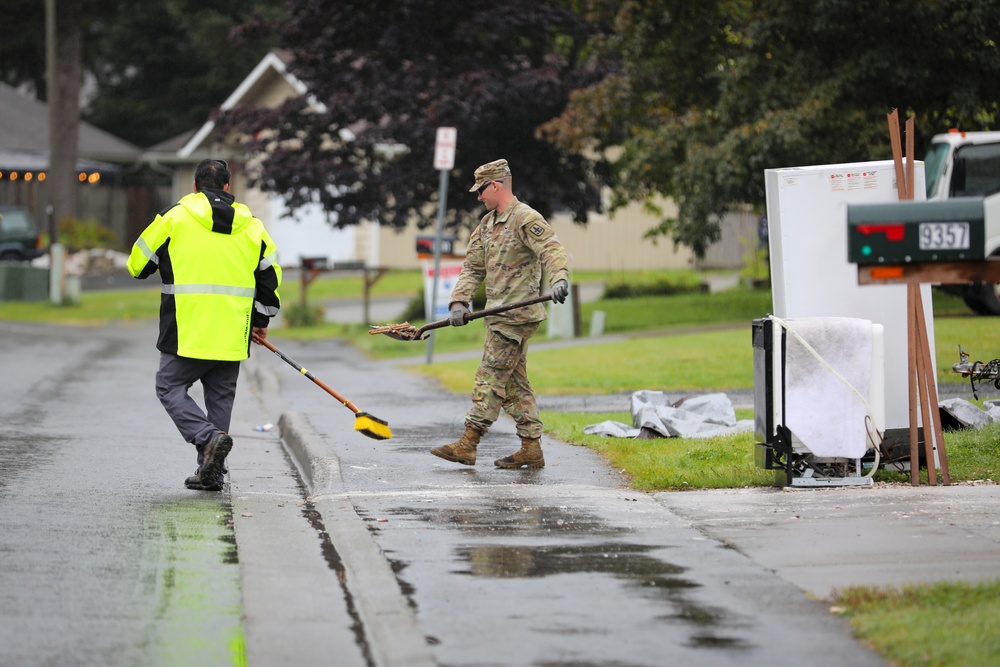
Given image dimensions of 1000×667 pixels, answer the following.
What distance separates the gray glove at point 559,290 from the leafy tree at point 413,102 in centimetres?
1460

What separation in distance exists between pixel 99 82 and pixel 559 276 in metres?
55.4

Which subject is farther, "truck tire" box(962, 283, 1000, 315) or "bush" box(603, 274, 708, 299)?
"bush" box(603, 274, 708, 299)

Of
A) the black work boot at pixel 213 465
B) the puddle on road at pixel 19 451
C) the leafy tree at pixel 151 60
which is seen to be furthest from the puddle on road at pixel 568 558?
the leafy tree at pixel 151 60

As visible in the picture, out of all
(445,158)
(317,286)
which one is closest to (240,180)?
(317,286)

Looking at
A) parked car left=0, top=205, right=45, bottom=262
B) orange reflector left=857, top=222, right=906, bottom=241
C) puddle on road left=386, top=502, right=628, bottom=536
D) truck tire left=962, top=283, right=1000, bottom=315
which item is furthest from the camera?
parked car left=0, top=205, right=45, bottom=262

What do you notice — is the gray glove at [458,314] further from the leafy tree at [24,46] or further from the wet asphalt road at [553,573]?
the leafy tree at [24,46]

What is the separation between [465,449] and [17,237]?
32639mm

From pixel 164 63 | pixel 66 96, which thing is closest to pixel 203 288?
pixel 66 96

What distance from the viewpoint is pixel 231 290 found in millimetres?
8625

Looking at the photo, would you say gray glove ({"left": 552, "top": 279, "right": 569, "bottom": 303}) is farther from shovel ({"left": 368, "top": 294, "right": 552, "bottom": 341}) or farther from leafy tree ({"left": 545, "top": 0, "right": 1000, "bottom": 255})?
leafy tree ({"left": 545, "top": 0, "right": 1000, "bottom": 255})

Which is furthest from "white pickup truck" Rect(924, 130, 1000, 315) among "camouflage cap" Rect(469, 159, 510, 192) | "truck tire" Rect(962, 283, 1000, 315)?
"camouflage cap" Rect(469, 159, 510, 192)

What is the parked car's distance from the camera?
39312 mm

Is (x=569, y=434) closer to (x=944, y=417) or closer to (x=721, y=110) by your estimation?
(x=944, y=417)

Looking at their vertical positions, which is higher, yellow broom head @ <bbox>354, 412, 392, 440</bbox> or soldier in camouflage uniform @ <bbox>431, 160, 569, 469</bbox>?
soldier in camouflage uniform @ <bbox>431, 160, 569, 469</bbox>
